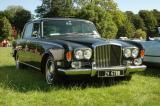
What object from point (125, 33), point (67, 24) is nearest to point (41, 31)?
point (67, 24)

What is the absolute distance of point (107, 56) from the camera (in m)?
7.72

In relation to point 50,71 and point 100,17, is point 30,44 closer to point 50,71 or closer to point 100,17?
point 50,71

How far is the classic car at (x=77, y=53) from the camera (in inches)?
294

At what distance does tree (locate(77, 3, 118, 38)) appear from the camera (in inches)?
2531

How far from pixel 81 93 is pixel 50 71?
4.05 ft

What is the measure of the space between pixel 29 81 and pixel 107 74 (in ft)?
6.95

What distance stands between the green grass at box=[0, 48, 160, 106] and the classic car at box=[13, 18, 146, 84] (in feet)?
1.12

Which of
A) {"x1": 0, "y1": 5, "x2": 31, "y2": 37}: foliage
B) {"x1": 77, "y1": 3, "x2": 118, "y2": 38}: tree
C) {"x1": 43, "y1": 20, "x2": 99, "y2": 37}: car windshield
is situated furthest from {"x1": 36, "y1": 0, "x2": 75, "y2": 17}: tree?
{"x1": 43, "y1": 20, "x2": 99, "y2": 37}: car windshield

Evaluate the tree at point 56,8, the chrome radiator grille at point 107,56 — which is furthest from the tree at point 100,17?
the chrome radiator grille at point 107,56

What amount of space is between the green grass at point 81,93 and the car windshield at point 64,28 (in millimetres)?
1224

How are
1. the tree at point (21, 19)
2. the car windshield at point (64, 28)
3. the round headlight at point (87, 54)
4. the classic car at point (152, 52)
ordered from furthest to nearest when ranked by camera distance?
the tree at point (21, 19), the classic car at point (152, 52), the car windshield at point (64, 28), the round headlight at point (87, 54)

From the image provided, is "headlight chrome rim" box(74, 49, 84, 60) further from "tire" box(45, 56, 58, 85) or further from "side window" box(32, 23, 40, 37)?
"side window" box(32, 23, 40, 37)

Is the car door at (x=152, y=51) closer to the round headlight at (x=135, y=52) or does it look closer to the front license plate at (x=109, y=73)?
the round headlight at (x=135, y=52)

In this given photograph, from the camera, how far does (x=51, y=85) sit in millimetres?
7965
